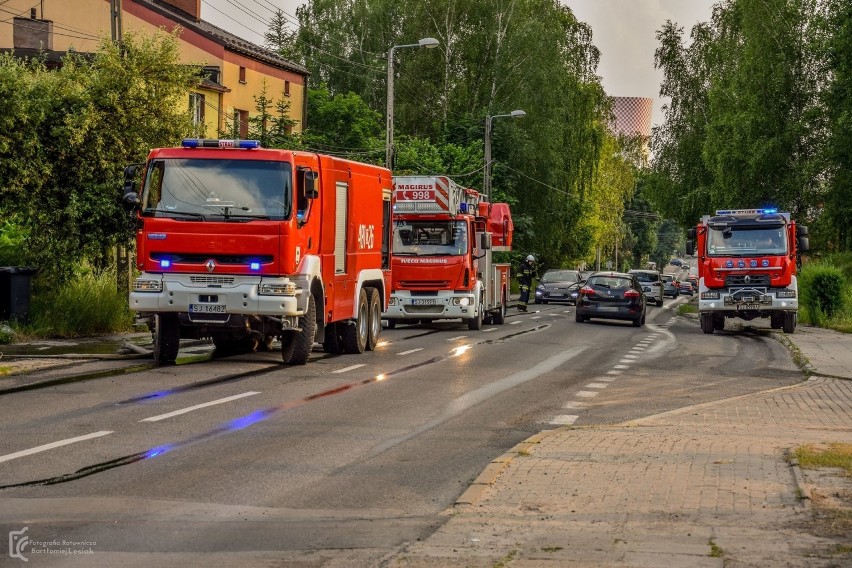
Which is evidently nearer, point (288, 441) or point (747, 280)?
point (288, 441)

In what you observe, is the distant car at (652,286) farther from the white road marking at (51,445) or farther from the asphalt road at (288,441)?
the white road marking at (51,445)

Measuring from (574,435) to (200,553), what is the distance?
5305 millimetres

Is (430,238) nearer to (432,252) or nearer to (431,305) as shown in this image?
(432,252)

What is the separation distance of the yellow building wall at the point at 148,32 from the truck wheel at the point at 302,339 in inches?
1020

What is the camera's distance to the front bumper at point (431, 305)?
28891 mm

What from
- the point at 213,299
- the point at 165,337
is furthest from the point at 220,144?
the point at 165,337

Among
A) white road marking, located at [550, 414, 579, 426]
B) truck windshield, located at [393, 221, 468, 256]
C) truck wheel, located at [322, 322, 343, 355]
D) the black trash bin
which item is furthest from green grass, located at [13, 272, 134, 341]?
white road marking, located at [550, 414, 579, 426]

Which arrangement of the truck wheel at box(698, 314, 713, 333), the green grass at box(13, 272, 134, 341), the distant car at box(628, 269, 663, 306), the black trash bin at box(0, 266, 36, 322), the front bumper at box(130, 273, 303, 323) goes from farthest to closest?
the distant car at box(628, 269, 663, 306) → the truck wheel at box(698, 314, 713, 333) → the green grass at box(13, 272, 134, 341) → the black trash bin at box(0, 266, 36, 322) → the front bumper at box(130, 273, 303, 323)

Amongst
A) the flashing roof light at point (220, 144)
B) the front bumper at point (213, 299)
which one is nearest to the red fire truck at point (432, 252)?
the flashing roof light at point (220, 144)

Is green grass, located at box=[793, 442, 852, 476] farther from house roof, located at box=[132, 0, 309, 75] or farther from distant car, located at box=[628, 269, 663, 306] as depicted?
distant car, located at box=[628, 269, 663, 306]

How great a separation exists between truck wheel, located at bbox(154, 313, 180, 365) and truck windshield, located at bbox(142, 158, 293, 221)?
4.73 feet

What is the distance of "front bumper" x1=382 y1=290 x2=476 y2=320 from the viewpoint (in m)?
28.9

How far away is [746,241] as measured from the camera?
33375mm

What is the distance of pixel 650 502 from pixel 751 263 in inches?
1033
